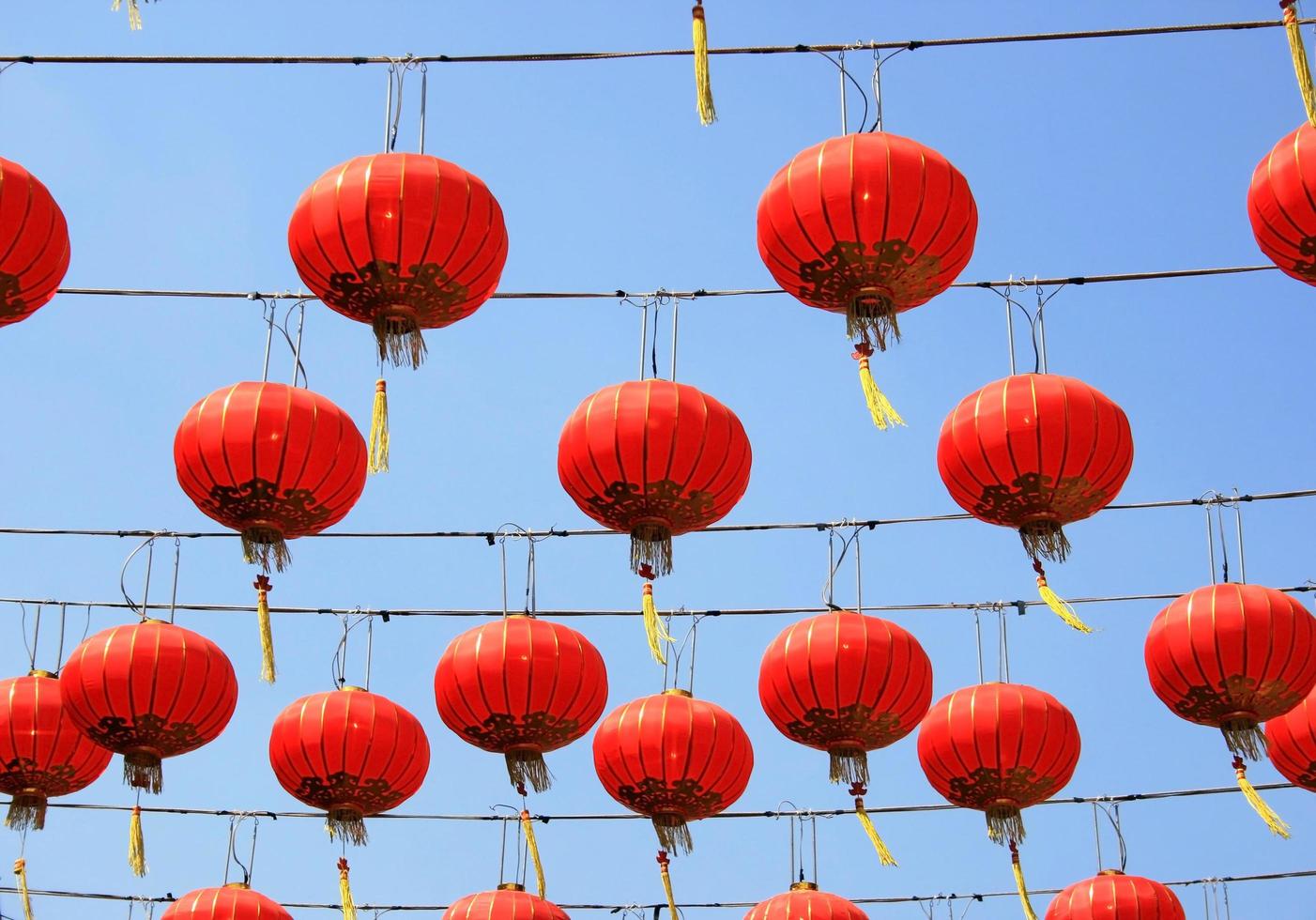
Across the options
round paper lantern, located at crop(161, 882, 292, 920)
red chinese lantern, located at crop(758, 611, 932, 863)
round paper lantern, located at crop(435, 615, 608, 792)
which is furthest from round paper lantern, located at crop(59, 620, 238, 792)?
red chinese lantern, located at crop(758, 611, 932, 863)

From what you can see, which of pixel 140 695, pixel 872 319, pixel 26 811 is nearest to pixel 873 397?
pixel 872 319

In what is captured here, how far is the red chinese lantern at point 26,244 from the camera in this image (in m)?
6.21

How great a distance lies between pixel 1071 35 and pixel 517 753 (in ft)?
12.1

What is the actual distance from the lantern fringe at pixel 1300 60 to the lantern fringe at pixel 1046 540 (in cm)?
183

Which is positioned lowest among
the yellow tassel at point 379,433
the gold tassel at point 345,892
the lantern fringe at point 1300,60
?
the gold tassel at point 345,892

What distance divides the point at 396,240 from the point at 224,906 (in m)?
4.51

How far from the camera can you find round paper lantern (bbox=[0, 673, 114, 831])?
870 cm

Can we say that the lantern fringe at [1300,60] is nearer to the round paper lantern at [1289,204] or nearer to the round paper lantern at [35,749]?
the round paper lantern at [1289,204]

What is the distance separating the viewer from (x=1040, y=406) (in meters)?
7.13

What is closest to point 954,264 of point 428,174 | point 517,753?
point 428,174

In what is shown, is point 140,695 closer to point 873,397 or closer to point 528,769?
point 528,769

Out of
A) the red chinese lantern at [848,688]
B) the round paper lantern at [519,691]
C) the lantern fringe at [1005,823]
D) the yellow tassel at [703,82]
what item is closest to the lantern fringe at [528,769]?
the round paper lantern at [519,691]

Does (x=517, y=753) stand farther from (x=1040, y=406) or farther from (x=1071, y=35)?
(x=1071, y=35)

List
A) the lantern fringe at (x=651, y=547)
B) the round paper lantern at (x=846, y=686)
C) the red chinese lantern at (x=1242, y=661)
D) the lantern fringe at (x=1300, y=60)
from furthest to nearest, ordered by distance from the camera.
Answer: the round paper lantern at (x=846, y=686)
the red chinese lantern at (x=1242, y=661)
the lantern fringe at (x=651, y=547)
the lantern fringe at (x=1300, y=60)
